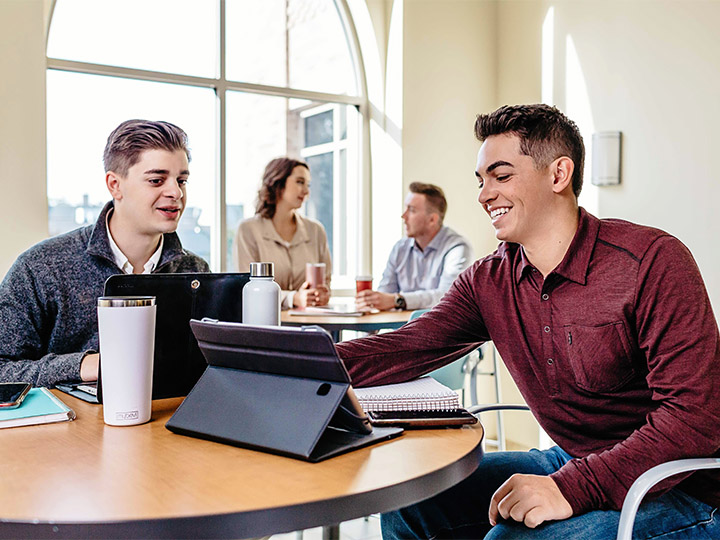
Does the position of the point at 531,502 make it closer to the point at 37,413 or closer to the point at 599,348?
the point at 599,348

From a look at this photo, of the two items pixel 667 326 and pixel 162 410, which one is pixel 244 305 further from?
pixel 667 326

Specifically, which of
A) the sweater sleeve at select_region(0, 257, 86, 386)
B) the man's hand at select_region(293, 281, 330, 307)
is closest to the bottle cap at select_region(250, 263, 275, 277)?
the sweater sleeve at select_region(0, 257, 86, 386)

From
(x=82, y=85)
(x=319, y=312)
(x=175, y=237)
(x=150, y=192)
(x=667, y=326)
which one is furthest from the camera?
(x=82, y=85)

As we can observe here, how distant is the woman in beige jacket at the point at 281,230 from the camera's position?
12.6ft

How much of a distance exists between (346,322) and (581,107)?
2094 mm

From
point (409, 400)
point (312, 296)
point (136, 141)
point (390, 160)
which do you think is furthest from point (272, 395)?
point (390, 160)

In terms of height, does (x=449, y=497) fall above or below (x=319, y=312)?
below

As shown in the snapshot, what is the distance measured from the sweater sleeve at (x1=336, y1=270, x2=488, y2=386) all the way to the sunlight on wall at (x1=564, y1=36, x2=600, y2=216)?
2.48 meters

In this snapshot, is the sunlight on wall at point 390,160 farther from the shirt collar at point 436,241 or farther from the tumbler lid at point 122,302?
the tumbler lid at point 122,302

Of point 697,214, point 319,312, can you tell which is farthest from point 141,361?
point 697,214

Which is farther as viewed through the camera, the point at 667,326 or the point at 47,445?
the point at 667,326

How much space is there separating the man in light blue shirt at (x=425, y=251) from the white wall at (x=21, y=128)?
1929mm

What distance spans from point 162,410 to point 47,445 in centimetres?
A: 25

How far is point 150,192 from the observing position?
1787 millimetres
